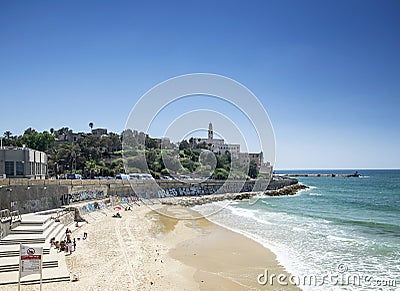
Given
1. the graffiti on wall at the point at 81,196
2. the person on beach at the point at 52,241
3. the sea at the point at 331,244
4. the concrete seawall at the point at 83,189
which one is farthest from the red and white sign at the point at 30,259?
the graffiti on wall at the point at 81,196

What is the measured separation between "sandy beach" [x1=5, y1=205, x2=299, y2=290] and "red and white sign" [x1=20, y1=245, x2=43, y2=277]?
105 inches

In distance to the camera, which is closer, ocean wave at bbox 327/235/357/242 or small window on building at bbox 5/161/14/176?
ocean wave at bbox 327/235/357/242

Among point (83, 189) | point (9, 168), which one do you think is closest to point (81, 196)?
point (83, 189)

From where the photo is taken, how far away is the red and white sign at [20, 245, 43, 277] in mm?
11008

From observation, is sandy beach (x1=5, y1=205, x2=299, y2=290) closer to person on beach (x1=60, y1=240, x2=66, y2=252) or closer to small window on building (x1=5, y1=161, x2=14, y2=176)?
person on beach (x1=60, y1=240, x2=66, y2=252)

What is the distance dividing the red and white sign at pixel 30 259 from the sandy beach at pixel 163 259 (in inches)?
105

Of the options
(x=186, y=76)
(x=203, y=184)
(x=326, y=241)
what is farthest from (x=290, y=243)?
(x=203, y=184)

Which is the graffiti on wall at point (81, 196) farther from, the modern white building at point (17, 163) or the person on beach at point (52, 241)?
the person on beach at point (52, 241)

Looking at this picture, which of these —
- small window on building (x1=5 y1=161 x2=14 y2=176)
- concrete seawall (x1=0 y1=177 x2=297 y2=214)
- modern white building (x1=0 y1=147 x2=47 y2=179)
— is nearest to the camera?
concrete seawall (x1=0 y1=177 x2=297 y2=214)

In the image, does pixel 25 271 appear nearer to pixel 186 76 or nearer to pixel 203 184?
pixel 186 76

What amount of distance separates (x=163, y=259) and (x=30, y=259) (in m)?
10.1

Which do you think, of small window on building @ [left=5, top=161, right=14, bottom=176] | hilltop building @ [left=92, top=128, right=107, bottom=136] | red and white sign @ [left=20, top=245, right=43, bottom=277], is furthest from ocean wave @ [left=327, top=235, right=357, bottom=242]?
hilltop building @ [left=92, top=128, right=107, bottom=136]

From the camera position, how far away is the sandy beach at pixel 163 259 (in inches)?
617

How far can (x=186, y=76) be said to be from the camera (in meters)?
27.6
